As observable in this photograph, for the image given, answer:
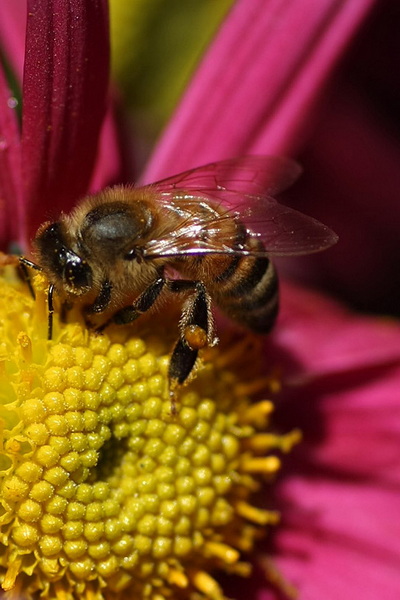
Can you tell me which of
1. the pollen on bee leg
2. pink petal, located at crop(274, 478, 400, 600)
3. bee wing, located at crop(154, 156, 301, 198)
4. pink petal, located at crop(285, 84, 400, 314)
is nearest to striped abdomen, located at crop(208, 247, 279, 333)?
bee wing, located at crop(154, 156, 301, 198)

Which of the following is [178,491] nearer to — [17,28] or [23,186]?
[23,186]

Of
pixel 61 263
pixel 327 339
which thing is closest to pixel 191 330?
pixel 61 263

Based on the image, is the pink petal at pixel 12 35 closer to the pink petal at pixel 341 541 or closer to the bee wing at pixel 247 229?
the bee wing at pixel 247 229

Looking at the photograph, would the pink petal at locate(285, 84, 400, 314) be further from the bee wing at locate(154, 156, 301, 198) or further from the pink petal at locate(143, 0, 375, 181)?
the bee wing at locate(154, 156, 301, 198)

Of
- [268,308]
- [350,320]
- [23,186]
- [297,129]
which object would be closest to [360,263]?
[350,320]

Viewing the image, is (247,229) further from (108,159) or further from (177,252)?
(108,159)

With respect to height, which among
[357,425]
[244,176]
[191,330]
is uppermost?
[244,176]
